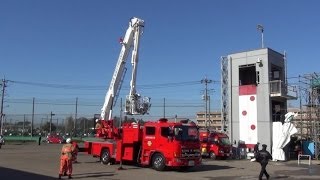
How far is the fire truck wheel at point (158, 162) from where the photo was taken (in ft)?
77.6

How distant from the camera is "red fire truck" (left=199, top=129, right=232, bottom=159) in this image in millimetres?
35375

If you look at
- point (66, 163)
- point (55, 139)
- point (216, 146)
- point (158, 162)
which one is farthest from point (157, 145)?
point (55, 139)

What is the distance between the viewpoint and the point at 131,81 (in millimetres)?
29750

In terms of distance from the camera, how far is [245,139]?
39.6 metres

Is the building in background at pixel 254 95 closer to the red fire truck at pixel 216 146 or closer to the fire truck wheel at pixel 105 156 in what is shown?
the red fire truck at pixel 216 146

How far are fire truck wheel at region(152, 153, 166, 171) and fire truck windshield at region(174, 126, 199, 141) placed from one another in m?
1.45

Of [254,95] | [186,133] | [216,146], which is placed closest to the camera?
[186,133]

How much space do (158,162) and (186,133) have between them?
214 centimetres

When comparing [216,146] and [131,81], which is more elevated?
[131,81]

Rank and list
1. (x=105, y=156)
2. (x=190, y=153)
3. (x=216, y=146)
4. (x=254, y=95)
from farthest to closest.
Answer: (x=254, y=95) < (x=216, y=146) < (x=105, y=156) < (x=190, y=153)

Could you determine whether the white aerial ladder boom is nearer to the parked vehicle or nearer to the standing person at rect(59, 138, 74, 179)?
the standing person at rect(59, 138, 74, 179)

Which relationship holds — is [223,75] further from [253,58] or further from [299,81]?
[299,81]

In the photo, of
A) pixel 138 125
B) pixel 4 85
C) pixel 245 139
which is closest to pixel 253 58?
pixel 245 139

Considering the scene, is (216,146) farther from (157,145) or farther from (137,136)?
(157,145)
